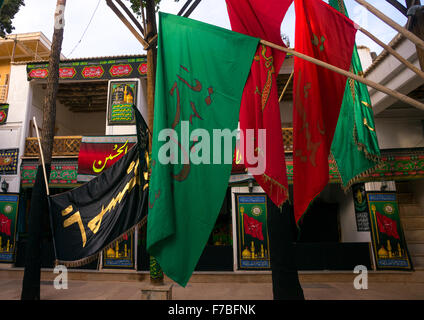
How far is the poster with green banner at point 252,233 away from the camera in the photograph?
748 centimetres

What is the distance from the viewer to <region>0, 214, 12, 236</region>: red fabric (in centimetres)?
820

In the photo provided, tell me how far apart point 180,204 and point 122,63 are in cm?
871

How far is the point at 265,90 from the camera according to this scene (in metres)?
2.62

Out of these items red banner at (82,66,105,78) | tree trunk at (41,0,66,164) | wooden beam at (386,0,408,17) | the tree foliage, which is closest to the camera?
wooden beam at (386,0,408,17)

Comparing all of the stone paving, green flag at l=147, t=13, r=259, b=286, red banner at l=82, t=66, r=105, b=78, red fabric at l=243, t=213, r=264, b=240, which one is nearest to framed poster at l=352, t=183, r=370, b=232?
the stone paving

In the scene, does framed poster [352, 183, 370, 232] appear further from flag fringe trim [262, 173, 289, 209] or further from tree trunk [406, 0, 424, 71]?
flag fringe trim [262, 173, 289, 209]

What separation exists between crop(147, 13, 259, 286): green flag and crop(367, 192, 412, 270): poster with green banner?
7.26 metres

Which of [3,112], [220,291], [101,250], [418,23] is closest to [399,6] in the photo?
[418,23]

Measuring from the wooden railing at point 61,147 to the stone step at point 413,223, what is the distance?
11.2 meters

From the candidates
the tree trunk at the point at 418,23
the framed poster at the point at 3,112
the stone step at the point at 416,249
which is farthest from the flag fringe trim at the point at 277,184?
the framed poster at the point at 3,112

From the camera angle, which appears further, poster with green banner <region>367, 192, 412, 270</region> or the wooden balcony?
the wooden balcony

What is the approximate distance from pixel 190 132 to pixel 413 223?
9.55 meters

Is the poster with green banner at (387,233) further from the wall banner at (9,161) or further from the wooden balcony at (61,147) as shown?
the wall banner at (9,161)
